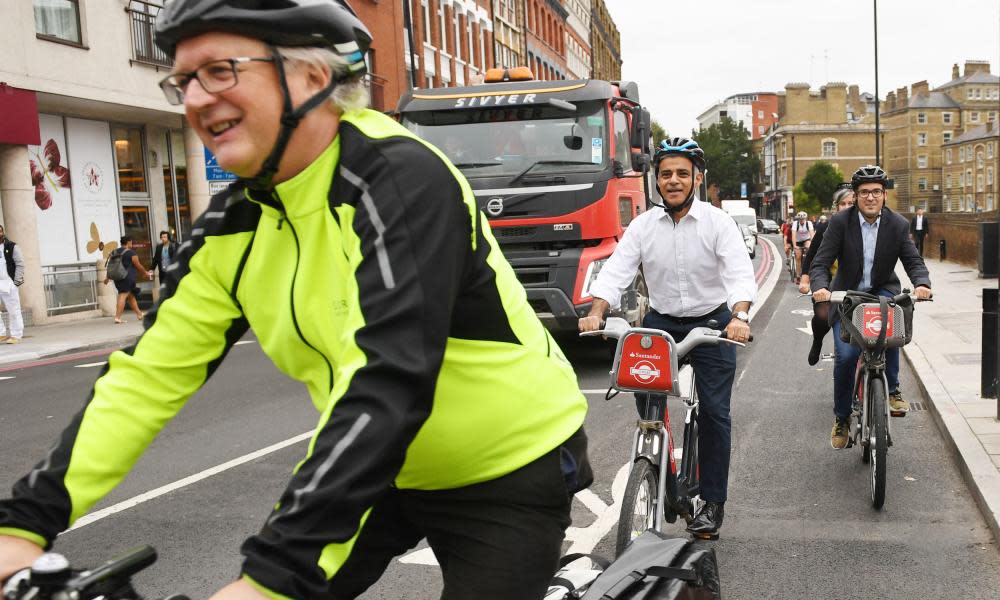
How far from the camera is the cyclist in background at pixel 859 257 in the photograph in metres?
6.56

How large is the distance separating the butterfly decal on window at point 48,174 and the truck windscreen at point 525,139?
40.7 ft

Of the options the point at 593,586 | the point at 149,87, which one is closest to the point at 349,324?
the point at 593,586

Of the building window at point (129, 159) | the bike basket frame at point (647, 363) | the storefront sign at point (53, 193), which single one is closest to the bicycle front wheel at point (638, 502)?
the bike basket frame at point (647, 363)

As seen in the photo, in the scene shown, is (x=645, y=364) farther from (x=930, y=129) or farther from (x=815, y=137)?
(x=930, y=129)

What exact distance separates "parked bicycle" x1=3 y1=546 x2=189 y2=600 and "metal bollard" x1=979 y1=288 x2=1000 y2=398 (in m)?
7.83

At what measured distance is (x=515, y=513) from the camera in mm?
1824

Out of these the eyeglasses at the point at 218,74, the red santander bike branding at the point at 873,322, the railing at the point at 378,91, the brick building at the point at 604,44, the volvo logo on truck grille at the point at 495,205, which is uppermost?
the brick building at the point at 604,44

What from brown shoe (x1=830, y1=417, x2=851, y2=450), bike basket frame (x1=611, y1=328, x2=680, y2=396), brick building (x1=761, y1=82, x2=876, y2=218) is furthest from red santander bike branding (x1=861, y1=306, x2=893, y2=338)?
brick building (x1=761, y1=82, x2=876, y2=218)

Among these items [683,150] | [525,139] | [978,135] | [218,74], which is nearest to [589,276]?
[525,139]

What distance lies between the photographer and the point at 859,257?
675 centimetres

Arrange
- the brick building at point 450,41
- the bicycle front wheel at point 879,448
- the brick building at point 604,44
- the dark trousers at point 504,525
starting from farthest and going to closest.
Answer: the brick building at point 604,44 → the brick building at point 450,41 → the bicycle front wheel at point 879,448 → the dark trousers at point 504,525

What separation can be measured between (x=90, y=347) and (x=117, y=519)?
1092 centimetres

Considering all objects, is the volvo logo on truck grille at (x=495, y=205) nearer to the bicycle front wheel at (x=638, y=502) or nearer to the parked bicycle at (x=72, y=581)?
Result: the bicycle front wheel at (x=638, y=502)

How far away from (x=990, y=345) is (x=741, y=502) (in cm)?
359
